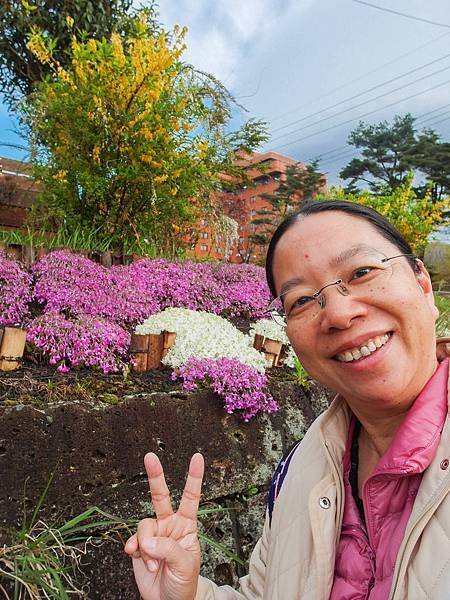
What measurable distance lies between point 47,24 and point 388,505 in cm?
938

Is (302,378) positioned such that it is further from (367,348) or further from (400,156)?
(400,156)

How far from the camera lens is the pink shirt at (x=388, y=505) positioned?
1.00 metres

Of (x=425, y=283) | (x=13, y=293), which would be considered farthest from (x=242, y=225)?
(x=425, y=283)

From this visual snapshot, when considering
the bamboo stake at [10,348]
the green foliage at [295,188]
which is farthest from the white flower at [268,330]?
the green foliage at [295,188]

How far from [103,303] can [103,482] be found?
59.2 inches

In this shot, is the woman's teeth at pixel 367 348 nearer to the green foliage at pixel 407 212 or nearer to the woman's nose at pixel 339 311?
the woman's nose at pixel 339 311

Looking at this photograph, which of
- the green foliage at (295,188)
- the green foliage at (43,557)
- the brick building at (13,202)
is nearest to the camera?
the green foliage at (43,557)

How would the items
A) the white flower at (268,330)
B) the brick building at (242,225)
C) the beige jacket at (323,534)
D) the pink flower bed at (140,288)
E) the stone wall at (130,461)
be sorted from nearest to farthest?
the beige jacket at (323,534), the stone wall at (130,461), the pink flower bed at (140,288), the white flower at (268,330), the brick building at (242,225)

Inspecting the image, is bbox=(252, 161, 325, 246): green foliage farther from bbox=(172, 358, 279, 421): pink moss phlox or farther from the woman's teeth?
the woman's teeth

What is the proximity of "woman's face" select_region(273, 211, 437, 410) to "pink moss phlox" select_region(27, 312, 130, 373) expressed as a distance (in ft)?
5.26

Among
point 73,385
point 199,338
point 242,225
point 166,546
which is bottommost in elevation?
point 166,546

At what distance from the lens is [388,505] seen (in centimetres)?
105

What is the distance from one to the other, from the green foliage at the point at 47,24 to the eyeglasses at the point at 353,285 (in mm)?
8034

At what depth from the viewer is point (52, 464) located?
6.09ft
